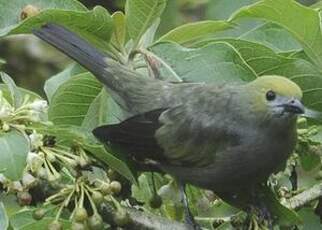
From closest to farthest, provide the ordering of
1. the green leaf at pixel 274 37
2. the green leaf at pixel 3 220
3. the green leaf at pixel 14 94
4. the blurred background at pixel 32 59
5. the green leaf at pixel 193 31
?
the green leaf at pixel 3 220
the green leaf at pixel 14 94
the green leaf at pixel 193 31
the green leaf at pixel 274 37
the blurred background at pixel 32 59

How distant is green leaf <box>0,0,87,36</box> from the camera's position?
11.5ft

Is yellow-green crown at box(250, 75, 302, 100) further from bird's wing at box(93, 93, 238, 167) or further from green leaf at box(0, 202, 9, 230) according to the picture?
green leaf at box(0, 202, 9, 230)

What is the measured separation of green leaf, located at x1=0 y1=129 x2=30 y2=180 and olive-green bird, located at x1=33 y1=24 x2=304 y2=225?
63cm

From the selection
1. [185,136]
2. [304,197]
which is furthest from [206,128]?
[304,197]

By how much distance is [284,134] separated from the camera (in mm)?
3662

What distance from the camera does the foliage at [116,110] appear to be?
122 inches

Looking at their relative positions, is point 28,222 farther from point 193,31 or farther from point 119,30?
point 193,31

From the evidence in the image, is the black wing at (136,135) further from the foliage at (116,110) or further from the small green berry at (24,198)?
the small green berry at (24,198)

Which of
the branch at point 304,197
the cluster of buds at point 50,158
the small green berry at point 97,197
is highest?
the cluster of buds at point 50,158

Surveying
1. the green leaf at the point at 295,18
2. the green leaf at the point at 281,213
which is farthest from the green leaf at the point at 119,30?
the green leaf at the point at 281,213

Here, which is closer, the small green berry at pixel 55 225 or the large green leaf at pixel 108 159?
the small green berry at pixel 55 225

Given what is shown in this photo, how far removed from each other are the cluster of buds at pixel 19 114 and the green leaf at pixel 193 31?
0.54 meters

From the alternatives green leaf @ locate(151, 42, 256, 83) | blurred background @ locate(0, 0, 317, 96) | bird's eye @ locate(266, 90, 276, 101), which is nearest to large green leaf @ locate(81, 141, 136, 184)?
green leaf @ locate(151, 42, 256, 83)

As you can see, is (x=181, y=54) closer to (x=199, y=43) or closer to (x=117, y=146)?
(x=199, y=43)
